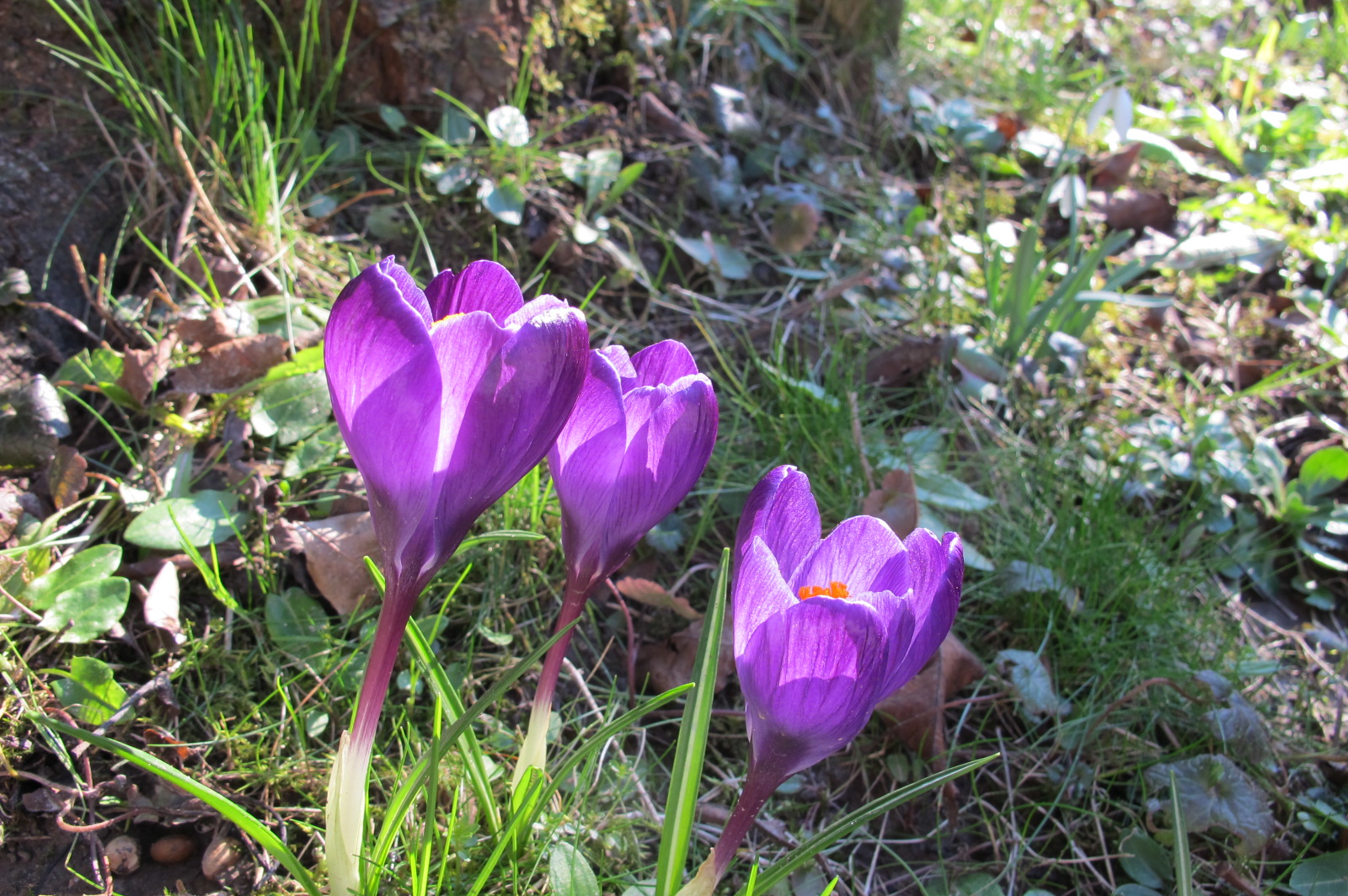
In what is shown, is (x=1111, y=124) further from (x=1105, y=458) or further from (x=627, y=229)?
(x=627, y=229)

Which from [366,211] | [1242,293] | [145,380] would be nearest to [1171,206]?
[1242,293]

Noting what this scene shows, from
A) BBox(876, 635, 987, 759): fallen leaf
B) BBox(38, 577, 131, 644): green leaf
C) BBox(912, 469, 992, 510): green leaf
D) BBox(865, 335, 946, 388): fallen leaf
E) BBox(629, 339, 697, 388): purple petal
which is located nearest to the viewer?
BBox(629, 339, 697, 388): purple petal

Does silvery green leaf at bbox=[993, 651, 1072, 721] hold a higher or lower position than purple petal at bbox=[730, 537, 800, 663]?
lower

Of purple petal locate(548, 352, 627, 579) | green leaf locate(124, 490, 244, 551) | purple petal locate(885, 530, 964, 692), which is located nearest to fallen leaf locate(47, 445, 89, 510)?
green leaf locate(124, 490, 244, 551)

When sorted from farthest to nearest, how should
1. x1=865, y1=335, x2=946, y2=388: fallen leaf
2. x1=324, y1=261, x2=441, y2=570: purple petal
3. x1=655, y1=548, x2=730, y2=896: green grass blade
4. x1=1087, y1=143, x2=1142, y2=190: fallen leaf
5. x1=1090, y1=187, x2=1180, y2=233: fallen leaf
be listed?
x1=1087, y1=143, x2=1142, y2=190: fallen leaf
x1=1090, y1=187, x2=1180, y2=233: fallen leaf
x1=865, y1=335, x2=946, y2=388: fallen leaf
x1=655, y1=548, x2=730, y2=896: green grass blade
x1=324, y1=261, x2=441, y2=570: purple petal

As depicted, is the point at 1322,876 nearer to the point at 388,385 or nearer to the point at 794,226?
the point at 388,385

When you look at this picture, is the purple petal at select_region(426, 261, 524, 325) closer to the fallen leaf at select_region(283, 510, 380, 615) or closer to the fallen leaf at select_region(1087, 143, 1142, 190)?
the fallen leaf at select_region(283, 510, 380, 615)

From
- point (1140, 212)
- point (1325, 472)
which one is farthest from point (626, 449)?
point (1140, 212)
